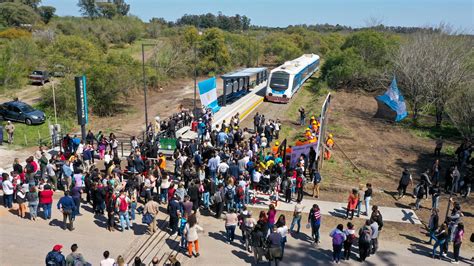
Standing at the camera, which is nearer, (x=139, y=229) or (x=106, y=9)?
(x=139, y=229)

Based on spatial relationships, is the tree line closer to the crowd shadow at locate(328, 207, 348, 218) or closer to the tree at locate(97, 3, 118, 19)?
the crowd shadow at locate(328, 207, 348, 218)

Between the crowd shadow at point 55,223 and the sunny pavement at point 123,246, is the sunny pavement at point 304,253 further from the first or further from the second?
the crowd shadow at point 55,223

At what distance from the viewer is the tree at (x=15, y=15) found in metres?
78.2

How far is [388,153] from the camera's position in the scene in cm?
2261

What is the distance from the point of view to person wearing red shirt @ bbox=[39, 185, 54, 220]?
1180 centimetres

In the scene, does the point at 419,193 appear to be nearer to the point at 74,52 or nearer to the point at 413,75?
the point at 413,75

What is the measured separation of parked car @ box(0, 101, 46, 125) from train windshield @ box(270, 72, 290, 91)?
1885 cm

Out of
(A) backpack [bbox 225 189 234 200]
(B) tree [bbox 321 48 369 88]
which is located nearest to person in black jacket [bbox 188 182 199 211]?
(A) backpack [bbox 225 189 234 200]

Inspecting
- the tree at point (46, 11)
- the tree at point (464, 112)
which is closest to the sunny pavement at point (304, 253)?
the tree at point (464, 112)

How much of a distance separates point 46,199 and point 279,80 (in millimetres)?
26426

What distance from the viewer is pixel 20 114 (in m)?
25.2

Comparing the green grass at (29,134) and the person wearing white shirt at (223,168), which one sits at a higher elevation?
the person wearing white shirt at (223,168)

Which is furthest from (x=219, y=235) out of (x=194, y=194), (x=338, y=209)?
(x=338, y=209)

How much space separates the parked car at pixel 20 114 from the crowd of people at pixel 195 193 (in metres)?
8.78
